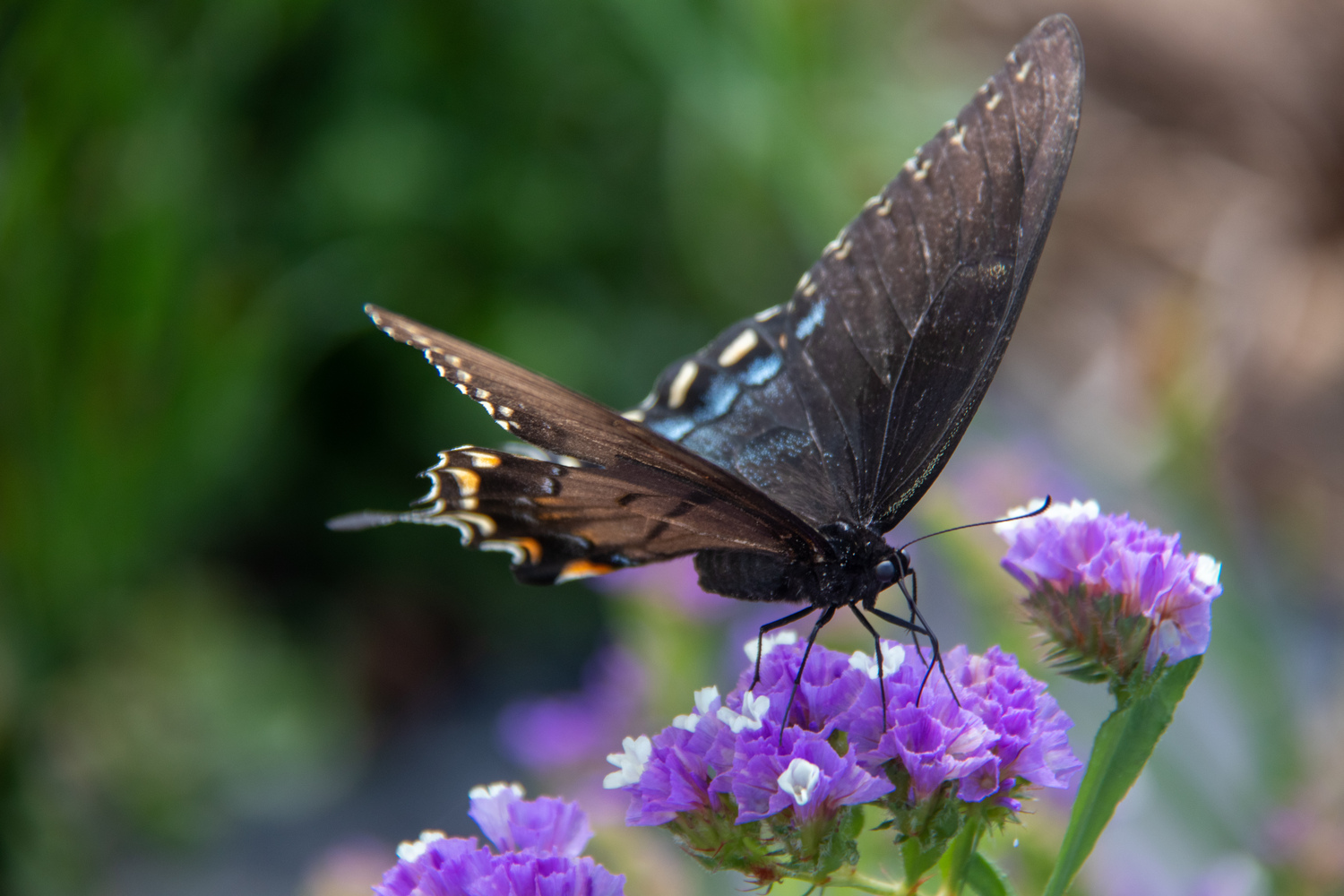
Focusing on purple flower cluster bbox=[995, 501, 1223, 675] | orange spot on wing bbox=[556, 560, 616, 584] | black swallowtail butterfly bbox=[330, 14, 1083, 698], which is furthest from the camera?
orange spot on wing bbox=[556, 560, 616, 584]

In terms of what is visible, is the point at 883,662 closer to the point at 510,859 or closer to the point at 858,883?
the point at 858,883

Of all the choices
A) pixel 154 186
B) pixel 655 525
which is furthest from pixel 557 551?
pixel 154 186

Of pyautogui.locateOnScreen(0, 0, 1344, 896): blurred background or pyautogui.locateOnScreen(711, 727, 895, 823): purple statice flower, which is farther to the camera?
pyautogui.locateOnScreen(0, 0, 1344, 896): blurred background

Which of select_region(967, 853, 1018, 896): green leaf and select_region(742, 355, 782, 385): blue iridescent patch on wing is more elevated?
select_region(742, 355, 782, 385): blue iridescent patch on wing

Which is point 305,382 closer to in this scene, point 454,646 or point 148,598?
point 148,598

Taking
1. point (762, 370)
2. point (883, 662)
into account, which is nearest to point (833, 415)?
point (762, 370)

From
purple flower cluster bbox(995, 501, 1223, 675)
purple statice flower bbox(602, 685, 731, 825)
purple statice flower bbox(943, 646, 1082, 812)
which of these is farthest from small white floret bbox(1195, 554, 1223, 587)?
purple statice flower bbox(602, 685, 731, 825)

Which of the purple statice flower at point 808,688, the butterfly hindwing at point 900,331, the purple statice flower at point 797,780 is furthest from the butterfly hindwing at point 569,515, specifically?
the purple statice flower at point 797,780

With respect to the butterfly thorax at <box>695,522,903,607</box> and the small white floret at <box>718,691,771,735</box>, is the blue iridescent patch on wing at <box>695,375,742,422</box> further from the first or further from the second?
the small white floret at <box>718,691,771,735</box>

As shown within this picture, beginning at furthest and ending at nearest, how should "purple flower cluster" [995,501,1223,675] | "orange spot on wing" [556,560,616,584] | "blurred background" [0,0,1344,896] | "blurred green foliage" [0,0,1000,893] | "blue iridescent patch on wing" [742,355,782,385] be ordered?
"blurred green foliage" [0,0,1000,893] < "blurred background" [0,0,1344,896] < "blue iridescent patch on wing" [742,355,782,385] < "orange spot on wing" [556,560,616,584] < "purple flower cluster" [995,501,1223,675]
